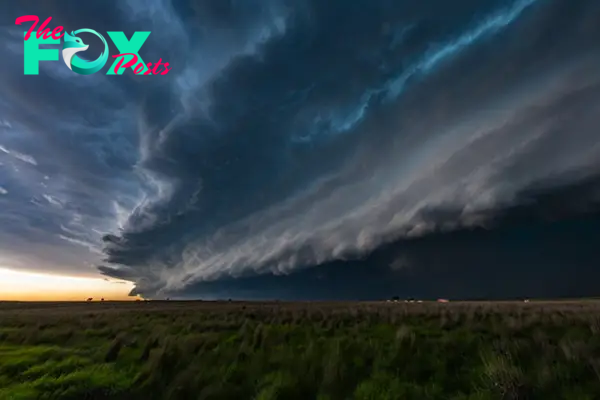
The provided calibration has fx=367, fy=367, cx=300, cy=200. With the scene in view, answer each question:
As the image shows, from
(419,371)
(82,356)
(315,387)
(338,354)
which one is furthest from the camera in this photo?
(82,356)

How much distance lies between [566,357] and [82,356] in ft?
53.0

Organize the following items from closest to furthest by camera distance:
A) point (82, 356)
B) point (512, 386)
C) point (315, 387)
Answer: point (512, 386)
point (315, 387)
point (82, 356)

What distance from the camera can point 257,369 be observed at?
36.0ft

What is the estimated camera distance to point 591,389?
834 centimetres

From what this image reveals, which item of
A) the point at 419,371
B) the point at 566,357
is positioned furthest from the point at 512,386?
the point at 566,357

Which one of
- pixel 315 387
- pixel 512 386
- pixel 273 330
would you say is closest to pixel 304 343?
pixel 273 330

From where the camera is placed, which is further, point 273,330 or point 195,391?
point 273,330

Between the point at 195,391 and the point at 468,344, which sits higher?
the point at 468,344

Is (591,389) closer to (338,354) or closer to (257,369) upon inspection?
(338,354)

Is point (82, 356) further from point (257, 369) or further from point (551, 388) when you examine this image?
point (551, 388)

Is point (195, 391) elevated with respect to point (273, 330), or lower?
lower

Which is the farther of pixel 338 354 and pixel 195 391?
pixel 338 354

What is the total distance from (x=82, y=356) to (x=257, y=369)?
7.59 meters

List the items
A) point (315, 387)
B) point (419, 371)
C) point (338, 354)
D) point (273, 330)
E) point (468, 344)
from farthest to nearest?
point (273, 330) → point (468, 344) → point (338, 354) → point (419, 371) → point (315, 387)
